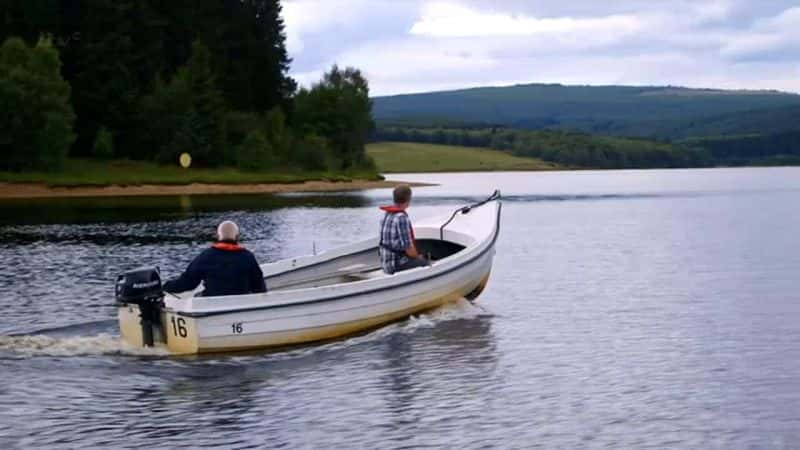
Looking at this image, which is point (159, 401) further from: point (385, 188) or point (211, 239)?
point (385, 188)

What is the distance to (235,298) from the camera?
15.6m

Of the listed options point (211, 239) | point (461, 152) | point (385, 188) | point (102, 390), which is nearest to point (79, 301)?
point (102, 390)

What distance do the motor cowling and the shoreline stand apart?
5967 centimetres

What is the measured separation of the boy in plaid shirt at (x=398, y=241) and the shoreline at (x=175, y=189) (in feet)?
189

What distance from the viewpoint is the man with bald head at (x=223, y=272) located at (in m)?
15.9

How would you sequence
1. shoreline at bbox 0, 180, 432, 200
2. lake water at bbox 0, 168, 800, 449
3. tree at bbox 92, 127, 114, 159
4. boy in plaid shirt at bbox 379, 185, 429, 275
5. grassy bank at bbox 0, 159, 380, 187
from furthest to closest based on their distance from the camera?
tree at bbox 92, 127, 114, 159 < grassy bank at bbox 0, 159, 380, 187 < shoreline at bbox 0, 180, 432, 200 < boy in plaid shirt at bbox 379, 185, 429, 275 < lake water at bbox 0, 168, 800, 449

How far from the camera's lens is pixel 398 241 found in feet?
63.5

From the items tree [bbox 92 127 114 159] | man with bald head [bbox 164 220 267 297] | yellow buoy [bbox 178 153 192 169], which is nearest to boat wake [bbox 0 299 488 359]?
man with bald head [bbox 164 220 267 297]

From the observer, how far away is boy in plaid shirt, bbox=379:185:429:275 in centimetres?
1925

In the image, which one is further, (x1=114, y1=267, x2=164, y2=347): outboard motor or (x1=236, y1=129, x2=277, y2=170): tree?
(x1=236, y1=129, x2=277, y2=170): tree

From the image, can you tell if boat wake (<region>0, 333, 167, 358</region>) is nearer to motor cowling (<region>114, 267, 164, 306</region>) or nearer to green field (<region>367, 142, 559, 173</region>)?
motor cowling (<region>114, 267, 164, 306</region>)

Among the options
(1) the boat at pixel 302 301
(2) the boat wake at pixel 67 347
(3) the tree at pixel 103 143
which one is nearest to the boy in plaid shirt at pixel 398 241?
(1) the boat at pixel 302 301

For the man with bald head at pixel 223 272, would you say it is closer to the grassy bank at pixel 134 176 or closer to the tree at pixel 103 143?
the grassy bank at pixel 134 176

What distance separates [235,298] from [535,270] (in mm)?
13928
